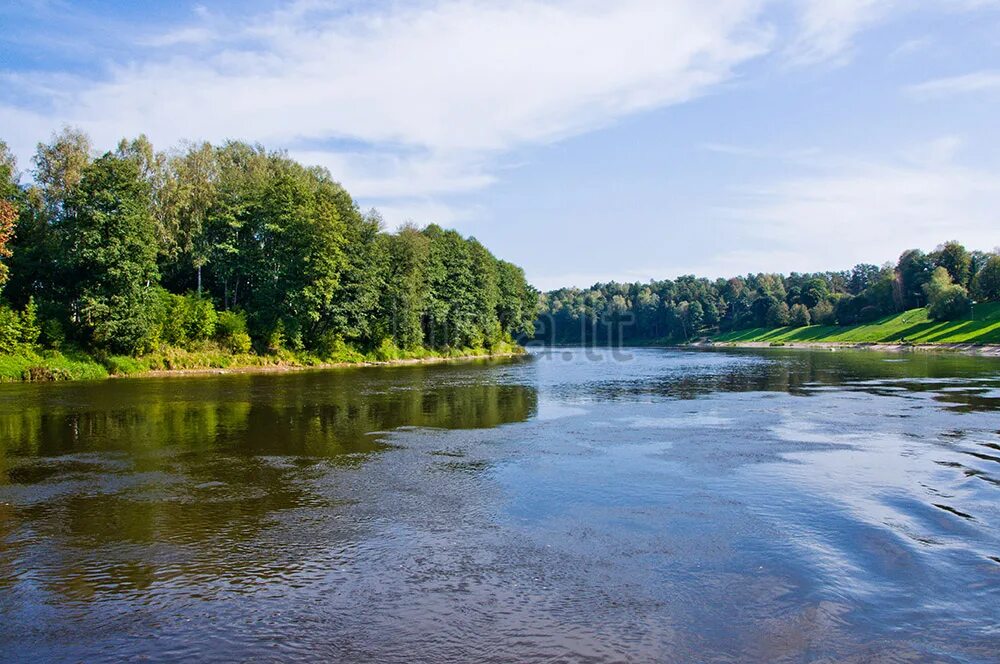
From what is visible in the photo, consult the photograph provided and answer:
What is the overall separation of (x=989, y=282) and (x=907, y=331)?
Result: 56.6 ft

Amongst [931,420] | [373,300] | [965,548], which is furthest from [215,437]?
[373,300]

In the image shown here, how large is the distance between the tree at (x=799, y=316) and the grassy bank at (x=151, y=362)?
117364 millimetres

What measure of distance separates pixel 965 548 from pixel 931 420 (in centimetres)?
1636

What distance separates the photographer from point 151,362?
49.7 m

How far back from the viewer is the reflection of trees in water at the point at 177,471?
10125mm

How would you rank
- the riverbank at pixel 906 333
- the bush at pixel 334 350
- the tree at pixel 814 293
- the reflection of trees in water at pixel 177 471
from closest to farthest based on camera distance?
the reflection of trees in water at pixel 177 471 < the bush at pixel 334 350 < the riverbank at pixel 906 333 < the tree at pixel 814 293

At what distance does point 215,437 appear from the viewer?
21.6 meters

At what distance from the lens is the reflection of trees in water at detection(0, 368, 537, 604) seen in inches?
399

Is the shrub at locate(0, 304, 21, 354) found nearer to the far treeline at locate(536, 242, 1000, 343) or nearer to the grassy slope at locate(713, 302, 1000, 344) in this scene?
the grassy slope at locate(713, 302, 1000, 344)

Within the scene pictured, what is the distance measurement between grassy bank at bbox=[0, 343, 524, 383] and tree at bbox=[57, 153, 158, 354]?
1699 mm

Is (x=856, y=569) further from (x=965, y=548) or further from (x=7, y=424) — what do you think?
(x=7, y=424)

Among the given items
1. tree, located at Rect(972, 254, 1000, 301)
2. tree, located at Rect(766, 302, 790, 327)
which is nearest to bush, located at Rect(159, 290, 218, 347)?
tree, located at Rect(972, 254, 1000, 301)

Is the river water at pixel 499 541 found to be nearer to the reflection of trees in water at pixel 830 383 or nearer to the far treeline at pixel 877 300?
the reflection of trees in water at pixel 830 383

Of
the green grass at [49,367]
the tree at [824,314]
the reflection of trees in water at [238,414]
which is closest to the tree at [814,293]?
the tree at [824,314]
